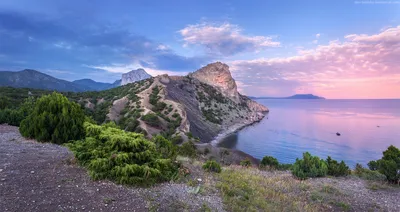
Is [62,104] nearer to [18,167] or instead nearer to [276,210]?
[18,167]

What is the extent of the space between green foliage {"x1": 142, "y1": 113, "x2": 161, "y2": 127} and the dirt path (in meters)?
29.5

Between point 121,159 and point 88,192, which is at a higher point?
point 121,159

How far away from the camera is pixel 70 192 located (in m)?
5.59

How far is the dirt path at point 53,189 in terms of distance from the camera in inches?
196

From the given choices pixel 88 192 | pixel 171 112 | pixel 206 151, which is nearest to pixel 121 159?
pixel 88 192

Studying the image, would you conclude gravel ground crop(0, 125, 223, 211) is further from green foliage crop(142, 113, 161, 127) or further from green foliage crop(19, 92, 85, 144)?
green foliage crop(142, 113, 161, 127)

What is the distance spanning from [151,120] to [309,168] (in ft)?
94.0

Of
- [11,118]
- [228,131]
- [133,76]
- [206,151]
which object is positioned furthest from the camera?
[133,76]

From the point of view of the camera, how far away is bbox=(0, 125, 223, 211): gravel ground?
5.05 m

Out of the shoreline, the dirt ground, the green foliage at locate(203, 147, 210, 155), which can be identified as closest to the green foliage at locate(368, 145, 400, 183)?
the dirt ground

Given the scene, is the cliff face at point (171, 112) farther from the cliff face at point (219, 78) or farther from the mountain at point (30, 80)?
the mountain at point (30, 80)

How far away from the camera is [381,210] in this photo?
776cm

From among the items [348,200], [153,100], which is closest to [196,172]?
[348,200]

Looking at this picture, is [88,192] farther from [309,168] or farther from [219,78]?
[219,78]
